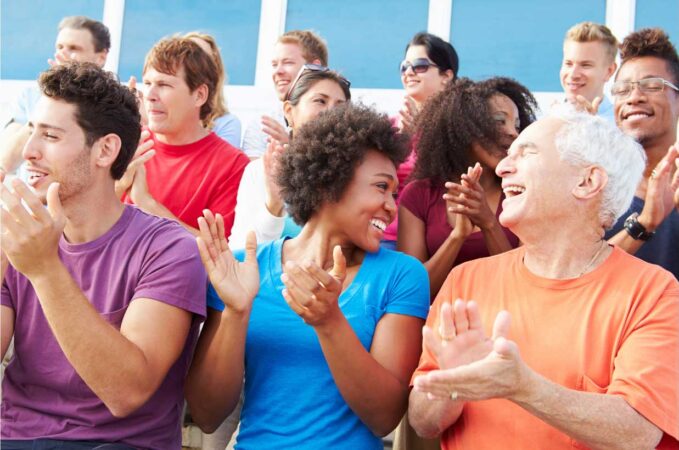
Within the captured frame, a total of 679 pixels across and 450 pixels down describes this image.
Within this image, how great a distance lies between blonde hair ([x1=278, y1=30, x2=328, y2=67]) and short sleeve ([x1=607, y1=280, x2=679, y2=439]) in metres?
3.33

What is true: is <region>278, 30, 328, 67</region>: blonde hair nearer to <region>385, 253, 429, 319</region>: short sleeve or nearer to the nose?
the nose

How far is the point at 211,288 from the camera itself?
301 centimetres

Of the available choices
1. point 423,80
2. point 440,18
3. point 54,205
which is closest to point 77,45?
point 423,80

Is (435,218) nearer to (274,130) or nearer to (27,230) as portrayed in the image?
(274,130)

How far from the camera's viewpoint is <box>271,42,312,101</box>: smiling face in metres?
5.38

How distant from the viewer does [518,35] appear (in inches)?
268

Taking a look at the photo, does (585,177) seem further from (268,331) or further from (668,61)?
(668,61)

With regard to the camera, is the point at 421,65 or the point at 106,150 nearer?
the point at 106,150

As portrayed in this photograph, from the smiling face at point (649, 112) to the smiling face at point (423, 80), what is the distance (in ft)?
4.04

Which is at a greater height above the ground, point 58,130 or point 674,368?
Answer: point 58,130

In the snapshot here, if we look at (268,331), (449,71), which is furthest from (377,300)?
(449,71)

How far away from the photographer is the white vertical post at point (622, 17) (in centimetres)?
660

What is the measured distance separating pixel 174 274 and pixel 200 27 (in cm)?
513

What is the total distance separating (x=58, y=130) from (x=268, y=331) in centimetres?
98
